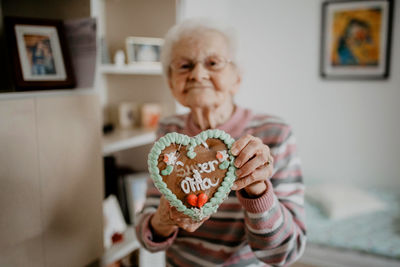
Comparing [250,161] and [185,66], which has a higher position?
[185,66]

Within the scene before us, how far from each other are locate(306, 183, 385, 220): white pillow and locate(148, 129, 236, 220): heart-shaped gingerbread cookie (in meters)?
1.71

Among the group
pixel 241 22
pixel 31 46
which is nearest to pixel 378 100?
pixel 241 22

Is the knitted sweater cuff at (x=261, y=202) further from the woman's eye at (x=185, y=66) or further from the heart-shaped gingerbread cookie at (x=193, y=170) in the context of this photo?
the woman's eye at (x=185, y=66)

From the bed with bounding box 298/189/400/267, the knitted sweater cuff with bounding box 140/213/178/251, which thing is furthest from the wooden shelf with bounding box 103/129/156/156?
the bed with bounding box 298/189/400/267

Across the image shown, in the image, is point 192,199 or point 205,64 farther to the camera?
point 205,64

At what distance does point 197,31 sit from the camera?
825 millimetres

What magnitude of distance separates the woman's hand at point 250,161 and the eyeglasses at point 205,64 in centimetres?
24

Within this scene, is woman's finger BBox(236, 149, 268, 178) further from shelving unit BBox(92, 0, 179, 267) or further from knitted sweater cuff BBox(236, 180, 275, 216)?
shelving unit BBox(92, 0, 179, 267)

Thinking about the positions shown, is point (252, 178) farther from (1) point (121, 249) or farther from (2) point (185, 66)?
(1) point (121, 249)

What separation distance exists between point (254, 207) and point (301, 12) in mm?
2440

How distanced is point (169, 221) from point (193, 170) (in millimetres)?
150

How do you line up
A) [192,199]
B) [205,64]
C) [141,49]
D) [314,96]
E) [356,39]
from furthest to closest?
1. [314,96]
2. [356,39]
3. [141,49]
4. [205,64]
5. [192,199]

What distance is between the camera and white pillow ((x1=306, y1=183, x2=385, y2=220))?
211 centimetres

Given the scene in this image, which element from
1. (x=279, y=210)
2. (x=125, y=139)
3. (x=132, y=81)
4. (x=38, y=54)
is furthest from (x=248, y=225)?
(x=132, y=81)
